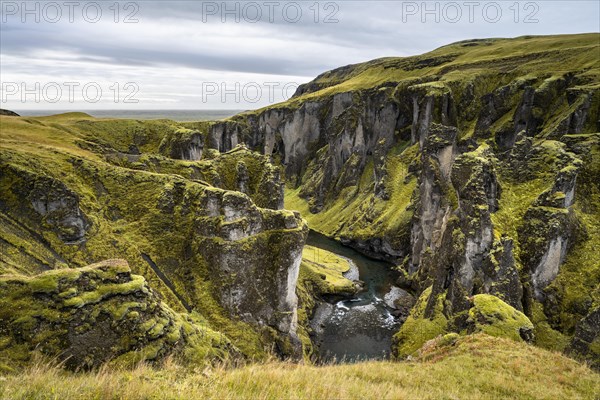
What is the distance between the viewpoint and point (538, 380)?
1850 centimetres

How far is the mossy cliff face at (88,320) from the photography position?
1987 cm

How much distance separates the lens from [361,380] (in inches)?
606

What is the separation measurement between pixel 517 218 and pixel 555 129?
5381 centimetres

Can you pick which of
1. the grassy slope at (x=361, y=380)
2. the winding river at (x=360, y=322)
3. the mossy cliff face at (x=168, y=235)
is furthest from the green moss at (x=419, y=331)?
the grassy slope at (x=361, y=380)

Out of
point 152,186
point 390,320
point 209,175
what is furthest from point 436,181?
point 152,186

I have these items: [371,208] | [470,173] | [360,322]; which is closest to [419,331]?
[360,322]

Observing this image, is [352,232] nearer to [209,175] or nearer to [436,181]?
[436,181]

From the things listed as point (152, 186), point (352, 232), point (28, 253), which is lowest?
point (352, 232)

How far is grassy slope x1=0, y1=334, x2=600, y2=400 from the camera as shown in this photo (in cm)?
1021

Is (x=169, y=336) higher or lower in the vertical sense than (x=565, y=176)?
lower

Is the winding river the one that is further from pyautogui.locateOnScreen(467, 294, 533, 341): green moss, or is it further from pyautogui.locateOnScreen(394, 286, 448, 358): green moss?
pyautogui.locateOnScreen(467, 294, 533, 341): green moss

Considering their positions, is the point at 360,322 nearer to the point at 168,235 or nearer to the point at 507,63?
the point at 168,235

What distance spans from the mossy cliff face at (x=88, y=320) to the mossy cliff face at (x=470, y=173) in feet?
97.1

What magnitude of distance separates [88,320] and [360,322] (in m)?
53.9
